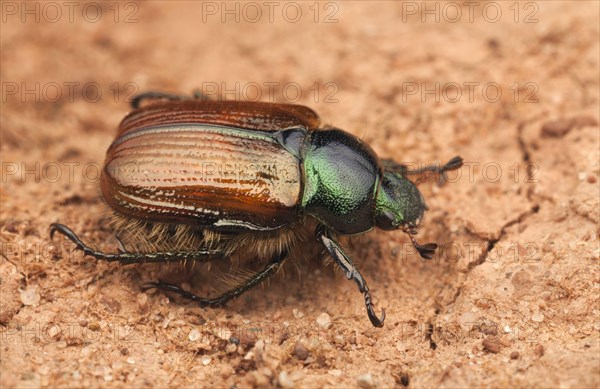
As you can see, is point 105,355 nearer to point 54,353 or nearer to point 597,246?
point 54,353

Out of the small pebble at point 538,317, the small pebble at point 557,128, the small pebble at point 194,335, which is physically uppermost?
the small pebble at point 557,128

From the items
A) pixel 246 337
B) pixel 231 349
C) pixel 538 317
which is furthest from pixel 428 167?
pixel 231 349

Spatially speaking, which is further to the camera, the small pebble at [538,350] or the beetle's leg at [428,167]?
the beetle's leg at [428,167]

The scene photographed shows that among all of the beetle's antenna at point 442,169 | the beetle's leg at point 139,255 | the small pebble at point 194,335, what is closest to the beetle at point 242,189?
the beetle's leg at point 139,255

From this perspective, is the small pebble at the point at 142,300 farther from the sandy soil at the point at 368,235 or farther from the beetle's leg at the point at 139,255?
the beetle's leg at the point at 139,255

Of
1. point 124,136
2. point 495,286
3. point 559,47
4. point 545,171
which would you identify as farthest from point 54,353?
point 559,47

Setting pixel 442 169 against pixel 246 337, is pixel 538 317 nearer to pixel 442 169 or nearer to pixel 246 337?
pixel 442 169
